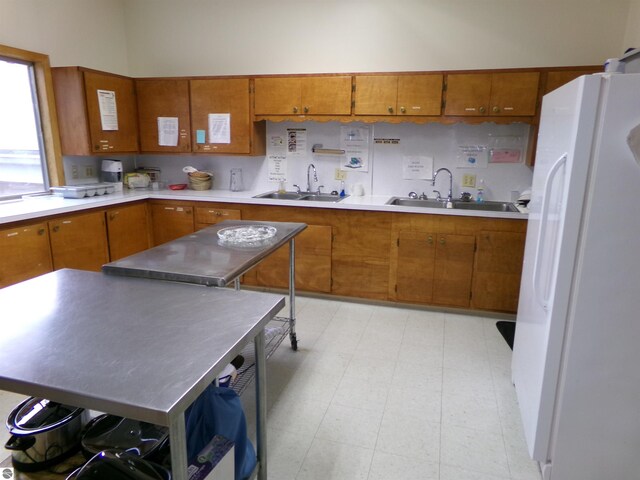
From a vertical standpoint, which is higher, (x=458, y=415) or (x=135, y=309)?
(x=135, y=309)

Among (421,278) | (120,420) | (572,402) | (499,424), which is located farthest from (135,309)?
(421,278)

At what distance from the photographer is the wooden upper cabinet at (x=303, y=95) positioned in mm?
3506

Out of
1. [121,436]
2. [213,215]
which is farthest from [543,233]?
[213,215]

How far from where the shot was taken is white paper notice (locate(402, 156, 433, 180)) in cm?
377

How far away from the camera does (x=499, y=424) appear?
6.94 feet

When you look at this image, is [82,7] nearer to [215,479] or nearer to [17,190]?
[17,190]

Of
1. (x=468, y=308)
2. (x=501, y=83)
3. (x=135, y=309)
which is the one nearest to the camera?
(x=135, y=309)

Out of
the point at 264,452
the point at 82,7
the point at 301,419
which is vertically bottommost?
the point at 301,419

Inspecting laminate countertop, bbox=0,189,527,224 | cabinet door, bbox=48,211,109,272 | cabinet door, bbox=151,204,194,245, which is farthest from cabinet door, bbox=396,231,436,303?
cabinet door, bbox=48,211,109,272

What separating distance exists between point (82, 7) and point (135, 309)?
12.2ft

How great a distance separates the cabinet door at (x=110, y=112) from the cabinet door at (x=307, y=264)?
69.8 inches

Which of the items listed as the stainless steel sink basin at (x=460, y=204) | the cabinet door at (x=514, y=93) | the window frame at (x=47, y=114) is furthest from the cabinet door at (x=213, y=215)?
the cabinet door at (x=514, y=93)

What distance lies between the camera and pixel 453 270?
3.34 meters

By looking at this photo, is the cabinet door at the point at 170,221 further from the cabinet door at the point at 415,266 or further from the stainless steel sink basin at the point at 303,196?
the cabinet door at the point at 415,266
